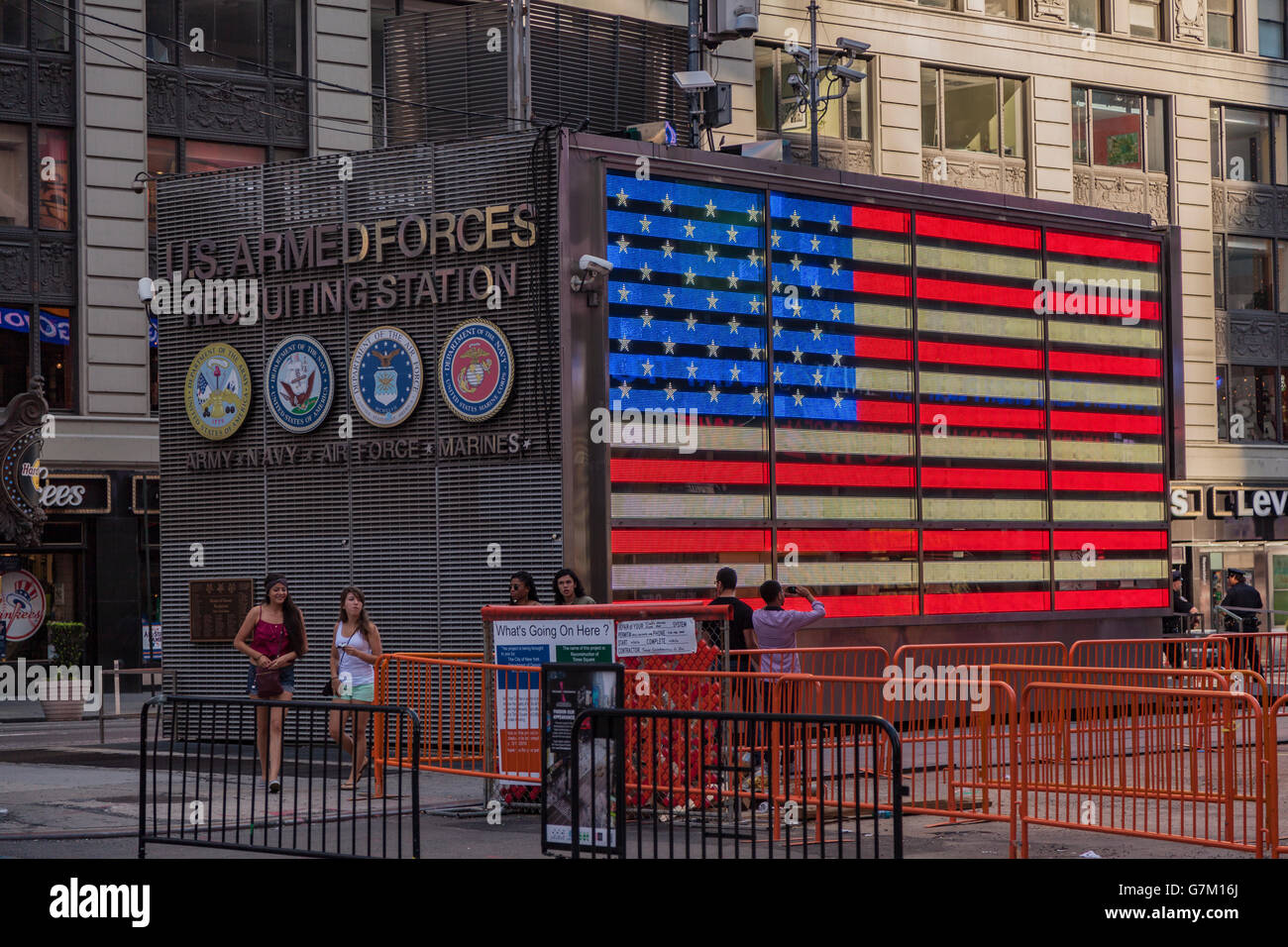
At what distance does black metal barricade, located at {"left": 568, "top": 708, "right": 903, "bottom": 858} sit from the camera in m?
9.41

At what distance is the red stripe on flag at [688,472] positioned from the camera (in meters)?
17.9

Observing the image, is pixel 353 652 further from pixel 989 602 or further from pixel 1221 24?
pixel 1221 24

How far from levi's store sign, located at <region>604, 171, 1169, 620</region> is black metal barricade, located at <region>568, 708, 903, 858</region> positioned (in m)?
4.59

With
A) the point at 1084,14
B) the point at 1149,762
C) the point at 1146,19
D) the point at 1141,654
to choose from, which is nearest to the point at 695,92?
the point at 1141,654

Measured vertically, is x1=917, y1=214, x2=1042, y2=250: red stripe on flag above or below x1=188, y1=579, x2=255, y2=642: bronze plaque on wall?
above

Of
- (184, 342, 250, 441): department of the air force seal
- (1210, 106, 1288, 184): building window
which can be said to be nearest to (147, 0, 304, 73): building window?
(184, 342, 250, 441): department of the air force seal

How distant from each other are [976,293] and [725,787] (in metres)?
10.1

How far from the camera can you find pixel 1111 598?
2316 centimetres

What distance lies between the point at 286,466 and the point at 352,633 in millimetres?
4694

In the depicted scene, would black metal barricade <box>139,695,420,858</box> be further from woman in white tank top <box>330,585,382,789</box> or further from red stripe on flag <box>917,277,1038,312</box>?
red stripe on flag <box>917,277,1038,312</box>

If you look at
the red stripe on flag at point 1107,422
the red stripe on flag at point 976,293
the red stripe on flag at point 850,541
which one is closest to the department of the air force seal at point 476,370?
the red stripe on flag at point 850,541

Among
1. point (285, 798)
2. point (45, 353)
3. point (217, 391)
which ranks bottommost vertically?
point (285, 798)
